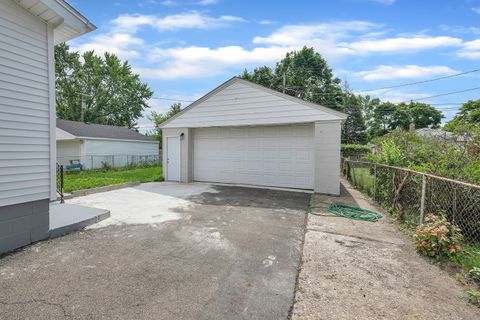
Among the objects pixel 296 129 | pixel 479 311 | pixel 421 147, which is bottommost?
pixel 479 311

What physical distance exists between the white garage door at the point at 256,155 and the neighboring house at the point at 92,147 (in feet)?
35.6

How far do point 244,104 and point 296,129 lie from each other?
7.24 ft

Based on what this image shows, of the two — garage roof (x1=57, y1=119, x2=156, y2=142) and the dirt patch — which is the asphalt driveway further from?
garage roof (x1=57, y1=119, x2=156, y2=142)

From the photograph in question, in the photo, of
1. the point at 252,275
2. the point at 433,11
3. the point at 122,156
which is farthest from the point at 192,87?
the point at 252,275

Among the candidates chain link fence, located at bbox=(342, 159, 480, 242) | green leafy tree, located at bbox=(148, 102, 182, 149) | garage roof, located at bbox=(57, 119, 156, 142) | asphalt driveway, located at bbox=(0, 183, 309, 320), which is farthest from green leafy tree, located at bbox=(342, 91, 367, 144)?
asphalt driveway, located at bbox=(0, 183, 309, 320)

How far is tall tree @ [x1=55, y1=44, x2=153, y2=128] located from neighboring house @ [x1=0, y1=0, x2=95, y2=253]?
30247 mm

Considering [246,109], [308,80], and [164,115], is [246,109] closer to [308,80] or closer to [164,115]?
[308,80]

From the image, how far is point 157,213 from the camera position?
19.4 feet

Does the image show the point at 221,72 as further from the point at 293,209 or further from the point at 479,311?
the point at 479,311

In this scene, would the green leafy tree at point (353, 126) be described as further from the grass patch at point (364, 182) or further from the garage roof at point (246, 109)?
the garage roof at point (246, 109)

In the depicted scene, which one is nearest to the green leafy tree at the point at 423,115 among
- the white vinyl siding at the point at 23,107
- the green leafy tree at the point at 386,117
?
the green leafy tree at the point at 386,117

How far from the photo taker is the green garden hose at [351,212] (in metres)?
5.61

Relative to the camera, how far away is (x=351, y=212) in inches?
237

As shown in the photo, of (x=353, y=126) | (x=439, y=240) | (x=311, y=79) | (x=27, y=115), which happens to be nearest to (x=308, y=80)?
(x=311, y=79)
